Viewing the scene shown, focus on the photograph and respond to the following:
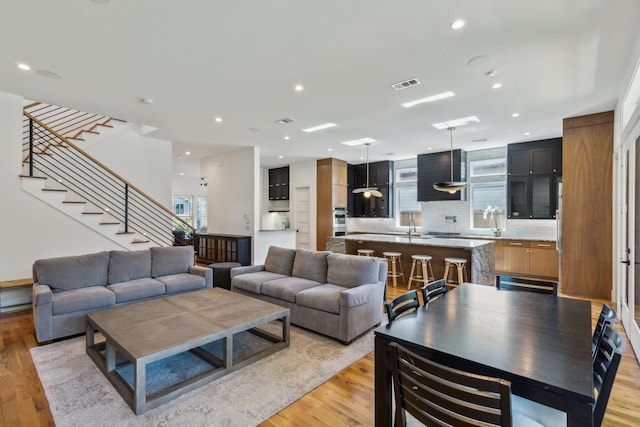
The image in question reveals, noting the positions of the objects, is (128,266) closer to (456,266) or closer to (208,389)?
(208,389)

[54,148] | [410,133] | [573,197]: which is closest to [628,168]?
[573,197]

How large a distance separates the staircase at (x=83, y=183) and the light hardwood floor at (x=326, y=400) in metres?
2.59

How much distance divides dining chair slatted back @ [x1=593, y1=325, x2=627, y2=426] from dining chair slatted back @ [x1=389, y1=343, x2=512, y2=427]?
0.46 metres

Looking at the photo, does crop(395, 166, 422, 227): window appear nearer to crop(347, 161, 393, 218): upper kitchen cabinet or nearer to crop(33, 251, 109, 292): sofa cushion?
crop(347, 161, 393, 218): upper kitchen cabinet

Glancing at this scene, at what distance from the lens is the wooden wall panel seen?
15.6ft

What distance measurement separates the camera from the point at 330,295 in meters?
3.43

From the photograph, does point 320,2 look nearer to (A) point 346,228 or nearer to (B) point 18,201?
(B) point 18,201

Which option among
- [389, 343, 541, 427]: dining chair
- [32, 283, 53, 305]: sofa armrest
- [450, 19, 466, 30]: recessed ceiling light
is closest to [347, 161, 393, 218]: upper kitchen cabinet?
[450, 19, 466, 30]: recessed ceiling light

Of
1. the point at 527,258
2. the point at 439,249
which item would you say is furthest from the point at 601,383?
the point at 527,258

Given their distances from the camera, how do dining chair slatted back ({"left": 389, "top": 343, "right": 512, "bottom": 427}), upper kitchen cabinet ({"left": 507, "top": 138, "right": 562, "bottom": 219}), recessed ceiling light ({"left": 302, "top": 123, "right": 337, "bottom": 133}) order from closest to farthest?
dining chair slatted back ({"left": 389, "top": 343, "right": 512, "bottom": 427}) < recessed ceiling light ({"left": 302, "top": 123, "right": 337, "bottom": 133}) < upper kitchen cabinet ({"left": 507, "top": 138, "right": 562, "bottom": 219})

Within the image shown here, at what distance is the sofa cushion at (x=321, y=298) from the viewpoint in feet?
10.9

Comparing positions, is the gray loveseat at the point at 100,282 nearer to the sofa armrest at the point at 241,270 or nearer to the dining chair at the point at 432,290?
the sofa armrest at the point at 241,270

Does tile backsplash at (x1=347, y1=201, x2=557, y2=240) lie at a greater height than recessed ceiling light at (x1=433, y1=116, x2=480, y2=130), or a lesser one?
lesser

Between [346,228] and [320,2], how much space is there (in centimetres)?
748
